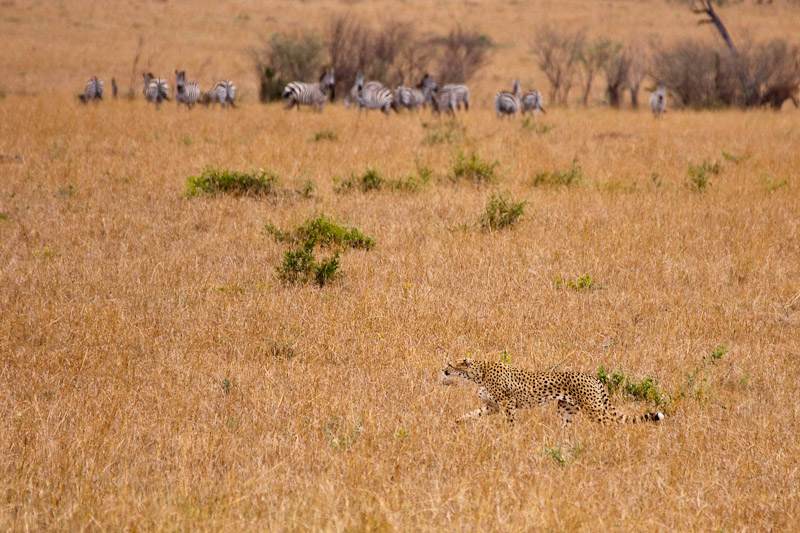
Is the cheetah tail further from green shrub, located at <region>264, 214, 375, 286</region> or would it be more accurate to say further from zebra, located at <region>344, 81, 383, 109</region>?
zebra, located at <region>344, 81, 383, 109</region>

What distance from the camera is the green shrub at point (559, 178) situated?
11.2 metres

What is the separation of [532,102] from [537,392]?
1757 centimetres

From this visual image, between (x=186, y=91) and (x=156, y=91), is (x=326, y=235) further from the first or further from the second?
(x=156, y=91)

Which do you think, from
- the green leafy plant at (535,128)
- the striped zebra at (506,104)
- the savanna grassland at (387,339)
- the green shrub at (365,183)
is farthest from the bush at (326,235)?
the striped zebra at (506,104)

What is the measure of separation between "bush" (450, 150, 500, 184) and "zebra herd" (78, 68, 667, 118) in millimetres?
Result: 9021

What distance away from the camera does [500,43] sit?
148ft

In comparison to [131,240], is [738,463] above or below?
above

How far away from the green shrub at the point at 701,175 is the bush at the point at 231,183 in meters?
5.98

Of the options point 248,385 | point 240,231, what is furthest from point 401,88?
point 248,385

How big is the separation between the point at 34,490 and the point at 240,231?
5.28 metres

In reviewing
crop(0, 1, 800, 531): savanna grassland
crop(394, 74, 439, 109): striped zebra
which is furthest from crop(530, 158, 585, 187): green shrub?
crop(394, 74, 439, 109): striped zebra

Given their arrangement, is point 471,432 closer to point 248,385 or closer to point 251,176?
point 248,385

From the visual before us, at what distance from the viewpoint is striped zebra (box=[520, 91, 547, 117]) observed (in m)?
20.8

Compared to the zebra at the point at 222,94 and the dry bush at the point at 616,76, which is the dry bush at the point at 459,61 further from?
the zebra at the point at 222,94
